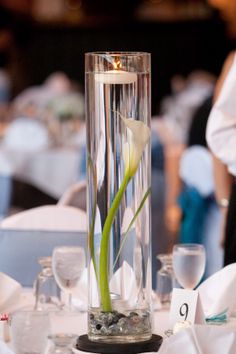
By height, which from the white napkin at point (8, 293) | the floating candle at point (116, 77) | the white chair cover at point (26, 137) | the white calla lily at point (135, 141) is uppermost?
the floating candle at point (116, 77)

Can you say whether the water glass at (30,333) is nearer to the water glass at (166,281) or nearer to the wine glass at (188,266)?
the wine glass at (188,266)

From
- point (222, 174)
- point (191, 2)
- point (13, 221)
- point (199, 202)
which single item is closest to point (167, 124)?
point (199, 202)

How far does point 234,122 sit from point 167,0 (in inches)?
558

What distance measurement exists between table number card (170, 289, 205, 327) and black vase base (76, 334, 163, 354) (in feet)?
0.38

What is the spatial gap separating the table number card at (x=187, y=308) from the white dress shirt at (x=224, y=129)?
1.25m

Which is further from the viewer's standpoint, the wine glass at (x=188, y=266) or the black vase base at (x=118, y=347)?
the wine glass at (x=188, y=266)

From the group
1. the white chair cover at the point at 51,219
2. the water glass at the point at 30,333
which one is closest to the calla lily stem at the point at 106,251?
the water glass at the point at 30,333

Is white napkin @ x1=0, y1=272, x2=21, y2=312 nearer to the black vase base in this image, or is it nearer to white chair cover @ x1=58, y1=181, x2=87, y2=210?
the black vase base

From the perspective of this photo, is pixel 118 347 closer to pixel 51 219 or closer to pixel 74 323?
pixel 74 323

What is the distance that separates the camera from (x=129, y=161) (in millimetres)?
2543

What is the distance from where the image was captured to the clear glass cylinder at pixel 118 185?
2.54m

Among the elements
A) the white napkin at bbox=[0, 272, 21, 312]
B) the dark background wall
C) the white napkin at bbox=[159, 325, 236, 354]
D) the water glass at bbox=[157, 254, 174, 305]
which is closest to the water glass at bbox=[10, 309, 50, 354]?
the white napkin at bbox=[159, 325, 236, 354]

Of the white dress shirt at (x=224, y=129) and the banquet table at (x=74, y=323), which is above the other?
the white dress shirt at (x=224, y=129)

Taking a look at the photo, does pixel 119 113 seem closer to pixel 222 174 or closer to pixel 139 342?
pixel 139 342
